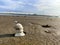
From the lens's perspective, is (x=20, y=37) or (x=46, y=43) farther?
(x=20, y=37)

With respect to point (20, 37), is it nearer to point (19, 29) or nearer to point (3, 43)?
point (19, 29)

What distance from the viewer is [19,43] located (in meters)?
11.2

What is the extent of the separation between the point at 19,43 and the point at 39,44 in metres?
1.29

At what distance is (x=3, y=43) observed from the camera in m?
11.1

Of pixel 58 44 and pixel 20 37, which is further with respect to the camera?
pixel 20 37

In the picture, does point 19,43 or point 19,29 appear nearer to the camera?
point 19,43

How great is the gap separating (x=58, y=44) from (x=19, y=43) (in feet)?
8.28

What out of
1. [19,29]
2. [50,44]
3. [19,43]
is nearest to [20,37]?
[19,29]

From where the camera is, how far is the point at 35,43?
11.3 metres

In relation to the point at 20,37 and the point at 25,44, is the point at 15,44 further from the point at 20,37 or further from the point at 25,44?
the point at 20,37

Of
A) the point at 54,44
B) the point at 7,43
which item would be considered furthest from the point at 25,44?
the point at 54,44

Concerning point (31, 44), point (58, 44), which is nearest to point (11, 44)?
point (31, 44)

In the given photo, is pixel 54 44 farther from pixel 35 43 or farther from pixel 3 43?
pixel 3 43

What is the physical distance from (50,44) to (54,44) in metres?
0.29
